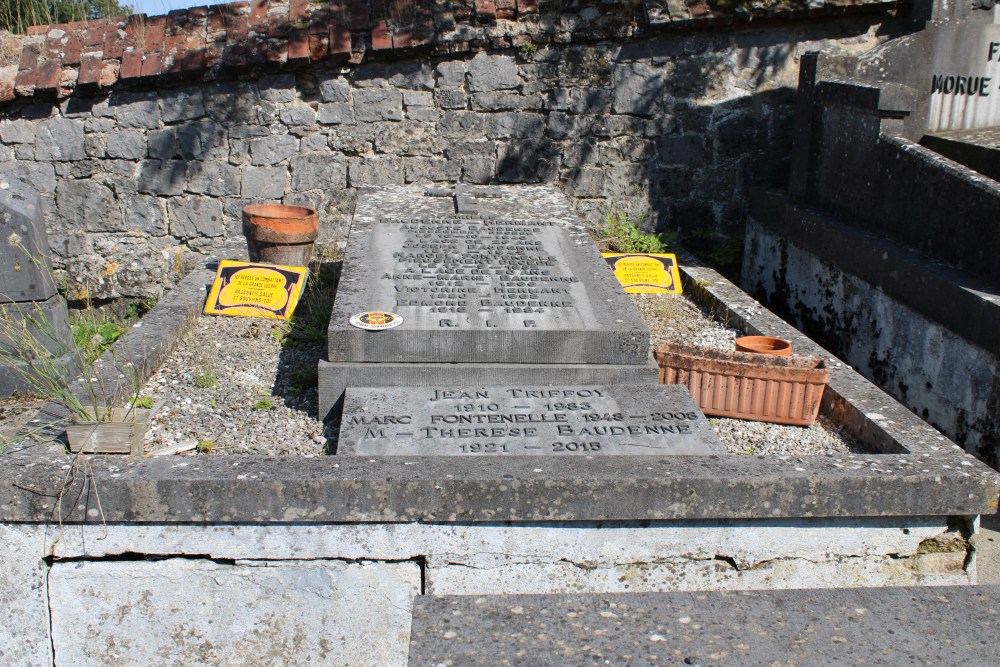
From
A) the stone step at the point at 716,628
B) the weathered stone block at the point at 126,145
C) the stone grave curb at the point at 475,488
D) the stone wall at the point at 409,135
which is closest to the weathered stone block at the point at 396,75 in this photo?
the stone wall at the point at 409,135

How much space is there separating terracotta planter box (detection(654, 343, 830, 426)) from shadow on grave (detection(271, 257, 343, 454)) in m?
1.53

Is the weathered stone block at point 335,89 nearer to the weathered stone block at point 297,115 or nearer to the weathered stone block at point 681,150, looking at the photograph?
the weathered stone block at point 297,115

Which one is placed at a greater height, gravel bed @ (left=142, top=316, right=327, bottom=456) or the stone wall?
the stone wall

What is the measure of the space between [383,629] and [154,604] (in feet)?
2.43

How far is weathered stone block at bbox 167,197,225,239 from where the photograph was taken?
22.0 feet

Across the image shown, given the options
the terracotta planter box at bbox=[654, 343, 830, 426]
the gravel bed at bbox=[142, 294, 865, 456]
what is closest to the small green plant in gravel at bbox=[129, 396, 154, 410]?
the gravel bed at bbox=[142, 294, 865, 456]

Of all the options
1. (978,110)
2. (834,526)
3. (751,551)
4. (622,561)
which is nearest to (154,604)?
(622,561)

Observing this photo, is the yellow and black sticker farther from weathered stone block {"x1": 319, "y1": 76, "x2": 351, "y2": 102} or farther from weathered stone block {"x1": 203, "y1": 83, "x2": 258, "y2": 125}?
weathered stone block {"x1": 203, "y1": 83, "x2": 258, "y2": 125}

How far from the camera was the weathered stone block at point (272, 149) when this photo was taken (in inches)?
259

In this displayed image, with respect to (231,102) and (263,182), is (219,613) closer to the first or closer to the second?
(263,182)

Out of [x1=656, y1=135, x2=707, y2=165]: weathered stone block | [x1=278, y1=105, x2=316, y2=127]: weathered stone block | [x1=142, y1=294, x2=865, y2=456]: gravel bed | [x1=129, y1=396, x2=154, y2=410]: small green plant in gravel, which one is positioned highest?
[x1=278, y1=105, x2=316, y2=127]: weathered stone block

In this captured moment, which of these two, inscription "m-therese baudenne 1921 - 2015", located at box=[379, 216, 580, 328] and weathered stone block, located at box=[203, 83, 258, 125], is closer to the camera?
inscription "m-therese baudenne 1921 - 2015", located at box=[379, 216, 580, 328]

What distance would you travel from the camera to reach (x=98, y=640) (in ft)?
9.73

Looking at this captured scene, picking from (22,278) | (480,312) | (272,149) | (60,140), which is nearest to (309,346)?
(480,312)
